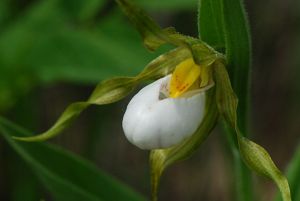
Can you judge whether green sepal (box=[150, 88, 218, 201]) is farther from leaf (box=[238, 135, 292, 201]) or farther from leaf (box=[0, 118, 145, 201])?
leaf (box=[0, 118, 145, 201])

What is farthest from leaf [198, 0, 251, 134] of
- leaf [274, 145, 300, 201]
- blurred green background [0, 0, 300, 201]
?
blurred green background [0, 0, 300, 201]

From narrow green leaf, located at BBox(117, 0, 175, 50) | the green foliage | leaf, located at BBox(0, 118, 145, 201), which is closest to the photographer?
narrow green leaf, located at BBox(117, 0, 175, 50)

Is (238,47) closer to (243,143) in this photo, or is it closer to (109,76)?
(243,143)

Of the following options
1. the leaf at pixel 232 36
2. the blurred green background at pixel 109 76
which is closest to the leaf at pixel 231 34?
the leaf at pixel 232 36

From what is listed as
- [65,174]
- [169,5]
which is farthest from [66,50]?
[65,174]

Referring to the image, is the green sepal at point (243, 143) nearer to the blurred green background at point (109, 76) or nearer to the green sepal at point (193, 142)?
the green sepal at point (193, 142)

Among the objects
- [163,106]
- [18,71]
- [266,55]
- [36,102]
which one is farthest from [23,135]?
[266,55]

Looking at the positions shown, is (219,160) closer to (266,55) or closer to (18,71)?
(266,55)
